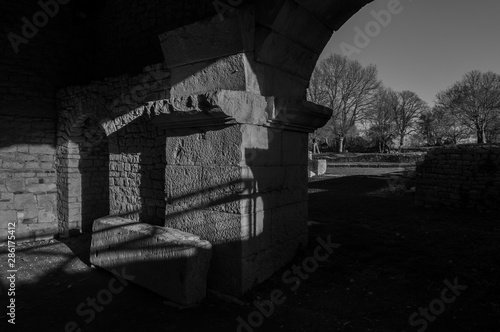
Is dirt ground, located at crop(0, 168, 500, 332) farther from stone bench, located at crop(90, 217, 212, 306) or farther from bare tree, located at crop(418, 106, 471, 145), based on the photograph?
bare tree, located at crop(418, 106, 471, 145)

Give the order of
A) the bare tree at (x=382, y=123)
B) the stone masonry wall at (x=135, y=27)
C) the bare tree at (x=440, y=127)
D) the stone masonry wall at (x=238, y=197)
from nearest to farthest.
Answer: the stone masonry wall at (x=238, y=197), the stone masonry wall at (x=135, y=27), the bare tree at (x=440, y=127), the bare tree at (x=382, y=123)

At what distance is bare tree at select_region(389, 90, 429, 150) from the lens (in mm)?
35625

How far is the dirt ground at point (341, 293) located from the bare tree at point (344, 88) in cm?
2337

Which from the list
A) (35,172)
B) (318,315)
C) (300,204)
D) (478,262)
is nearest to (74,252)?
(35,172)

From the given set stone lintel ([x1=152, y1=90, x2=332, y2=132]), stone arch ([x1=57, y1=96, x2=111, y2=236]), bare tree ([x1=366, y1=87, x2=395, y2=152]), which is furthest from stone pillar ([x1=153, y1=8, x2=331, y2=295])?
bare tree ([x1=366, y1=87, x2=395, y2=152])

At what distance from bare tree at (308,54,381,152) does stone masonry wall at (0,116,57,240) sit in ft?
74.8

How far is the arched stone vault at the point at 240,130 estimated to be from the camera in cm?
322

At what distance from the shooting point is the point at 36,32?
610cm

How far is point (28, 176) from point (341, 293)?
19.7ft

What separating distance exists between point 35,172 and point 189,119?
4531 millimetres

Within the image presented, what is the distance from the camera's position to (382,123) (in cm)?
3425

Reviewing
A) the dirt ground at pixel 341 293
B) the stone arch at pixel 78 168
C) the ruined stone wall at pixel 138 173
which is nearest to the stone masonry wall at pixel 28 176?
the stone arch at pixel 78 168

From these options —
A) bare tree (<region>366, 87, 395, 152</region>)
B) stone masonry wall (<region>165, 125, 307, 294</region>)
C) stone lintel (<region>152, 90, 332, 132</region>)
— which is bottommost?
stone masonry wall (<region>165, 125, 307, 294</region>)

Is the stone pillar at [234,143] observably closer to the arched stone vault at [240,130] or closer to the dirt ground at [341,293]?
the arched stone vault at [240,130]
